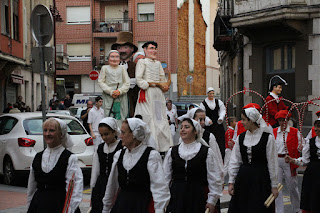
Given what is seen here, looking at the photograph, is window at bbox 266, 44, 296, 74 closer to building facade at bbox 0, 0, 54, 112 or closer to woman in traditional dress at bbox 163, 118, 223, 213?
building facade at bbox 0, 0, 54, 112

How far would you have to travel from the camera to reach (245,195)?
7.20 metres

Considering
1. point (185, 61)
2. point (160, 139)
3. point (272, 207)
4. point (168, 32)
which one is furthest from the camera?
point (185, 61)

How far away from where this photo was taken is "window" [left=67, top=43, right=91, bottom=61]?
4972 cm

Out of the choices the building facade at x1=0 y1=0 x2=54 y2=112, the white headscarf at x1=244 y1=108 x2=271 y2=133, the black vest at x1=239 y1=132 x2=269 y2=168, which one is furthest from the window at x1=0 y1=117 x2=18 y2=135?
the building facade at x1=0 y1=0 x2=54 y2=112

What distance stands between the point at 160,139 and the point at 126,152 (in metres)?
5.63

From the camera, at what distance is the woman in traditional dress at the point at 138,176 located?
5.31 meters

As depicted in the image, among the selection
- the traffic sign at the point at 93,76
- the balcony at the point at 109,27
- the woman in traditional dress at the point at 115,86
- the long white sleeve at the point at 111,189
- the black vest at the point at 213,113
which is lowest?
the long white sleeve at the point at 111,189

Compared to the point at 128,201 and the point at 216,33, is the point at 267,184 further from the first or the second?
the point at 216,33

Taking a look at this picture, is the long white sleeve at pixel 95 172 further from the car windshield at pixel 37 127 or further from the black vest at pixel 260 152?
the car windshield at pixel 37 127

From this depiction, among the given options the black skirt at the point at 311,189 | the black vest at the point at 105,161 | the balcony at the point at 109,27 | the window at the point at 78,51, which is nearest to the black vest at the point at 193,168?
the black vest at the point at 105,161

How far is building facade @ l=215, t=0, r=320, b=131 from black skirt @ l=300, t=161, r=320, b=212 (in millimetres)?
10246

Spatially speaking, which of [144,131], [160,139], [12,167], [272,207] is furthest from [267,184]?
[12,167]

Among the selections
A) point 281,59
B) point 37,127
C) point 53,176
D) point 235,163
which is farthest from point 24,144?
point 281,59

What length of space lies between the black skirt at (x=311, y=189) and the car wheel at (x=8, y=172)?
6079 mm
